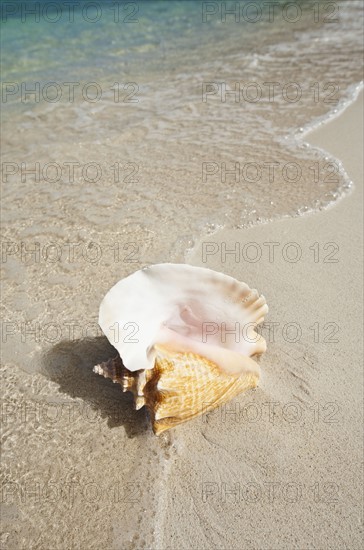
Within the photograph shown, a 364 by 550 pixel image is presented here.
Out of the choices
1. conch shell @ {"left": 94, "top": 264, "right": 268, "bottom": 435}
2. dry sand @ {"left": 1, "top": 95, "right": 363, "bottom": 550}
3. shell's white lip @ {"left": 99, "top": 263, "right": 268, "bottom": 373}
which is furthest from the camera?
shell's white lip @ {"left": 99, "top": 263, "right": 268, "bottom": 373}

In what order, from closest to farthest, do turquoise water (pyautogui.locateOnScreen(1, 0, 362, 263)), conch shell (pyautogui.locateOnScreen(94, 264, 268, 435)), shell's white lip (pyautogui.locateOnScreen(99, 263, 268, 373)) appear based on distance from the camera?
1. conch shell (pyautogui.locateOnScreen(94, 264, 268, 435))
2. shell's white lip (pyautogui.locateOnScreen(99, 263, 268, 373))
3. turquoise water (pyautogui.locateOnScreen(1, 0, 362, 263))

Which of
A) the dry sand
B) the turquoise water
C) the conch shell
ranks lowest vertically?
the dry sand

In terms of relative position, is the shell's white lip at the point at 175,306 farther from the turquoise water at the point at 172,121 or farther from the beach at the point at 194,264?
the turquoise water at the point at 172,121

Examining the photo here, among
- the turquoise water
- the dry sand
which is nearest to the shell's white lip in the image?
the dry sand

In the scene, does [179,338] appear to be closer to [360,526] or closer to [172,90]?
[360,526]

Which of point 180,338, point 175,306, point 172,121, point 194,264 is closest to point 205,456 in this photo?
point 180,338

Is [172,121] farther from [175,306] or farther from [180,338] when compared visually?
[180,338]

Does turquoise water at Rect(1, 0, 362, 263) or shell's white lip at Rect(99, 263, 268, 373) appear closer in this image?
shell's white lip at Rect(99, 263, 268, 373)

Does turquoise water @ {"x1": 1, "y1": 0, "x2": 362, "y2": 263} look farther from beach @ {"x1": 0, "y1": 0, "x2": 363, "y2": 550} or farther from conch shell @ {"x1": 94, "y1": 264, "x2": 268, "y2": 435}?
conch shell @ {"x1": 94, "y1": 264, "x2": 268, "y2": 435}

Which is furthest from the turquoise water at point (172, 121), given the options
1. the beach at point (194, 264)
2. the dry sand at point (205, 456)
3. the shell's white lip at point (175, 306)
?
the dry sand at point (205, 456)
